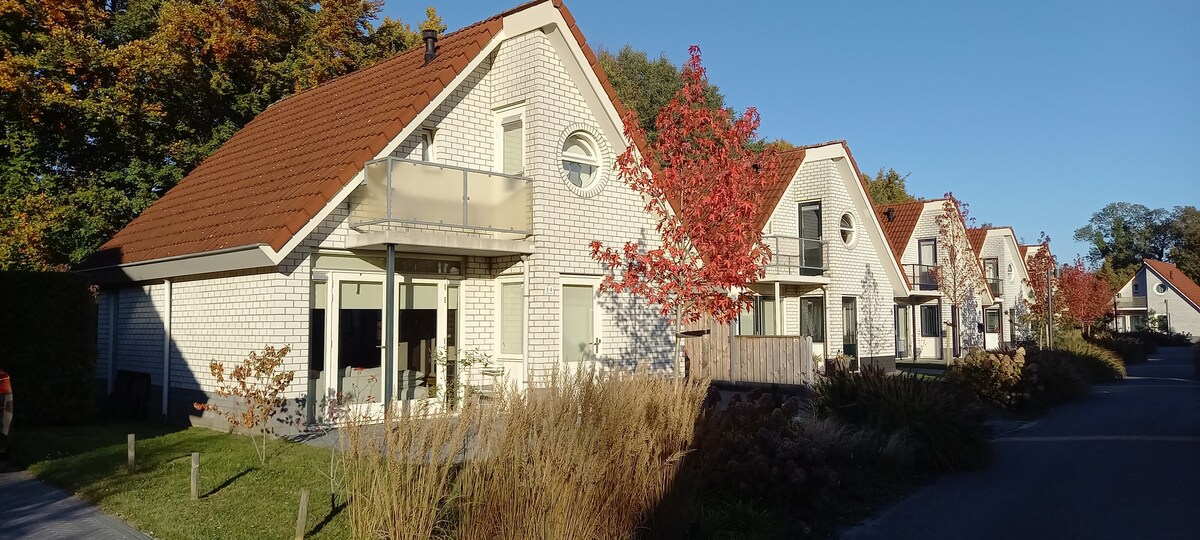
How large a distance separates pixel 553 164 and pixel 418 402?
30.5 feet

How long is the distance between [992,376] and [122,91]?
65.0 ft

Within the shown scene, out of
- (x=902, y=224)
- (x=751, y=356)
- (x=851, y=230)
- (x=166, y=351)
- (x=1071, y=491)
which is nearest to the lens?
(x=1071, y=491)

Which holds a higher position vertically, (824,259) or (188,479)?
(824,259)

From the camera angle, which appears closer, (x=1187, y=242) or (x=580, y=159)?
(x=580, y=159)

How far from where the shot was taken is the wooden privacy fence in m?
16.6

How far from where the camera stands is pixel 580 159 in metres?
14.8

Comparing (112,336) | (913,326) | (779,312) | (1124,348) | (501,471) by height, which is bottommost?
(1124,348)

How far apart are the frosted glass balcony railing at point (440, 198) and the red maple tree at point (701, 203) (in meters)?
2.07

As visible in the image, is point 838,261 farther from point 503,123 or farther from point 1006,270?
point 1006,270

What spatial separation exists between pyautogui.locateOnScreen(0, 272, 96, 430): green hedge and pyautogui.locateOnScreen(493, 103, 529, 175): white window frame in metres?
6.75

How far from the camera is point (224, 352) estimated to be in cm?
1212

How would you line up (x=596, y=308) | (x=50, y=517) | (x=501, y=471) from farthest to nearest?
(x=596, y=308) < (x=50, y=517) < (x=501, y=471)

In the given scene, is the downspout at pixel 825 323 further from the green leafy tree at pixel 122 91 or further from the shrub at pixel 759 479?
the shrub at pixel 759 479

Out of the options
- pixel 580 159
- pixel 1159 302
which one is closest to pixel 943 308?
pixel 580 159
